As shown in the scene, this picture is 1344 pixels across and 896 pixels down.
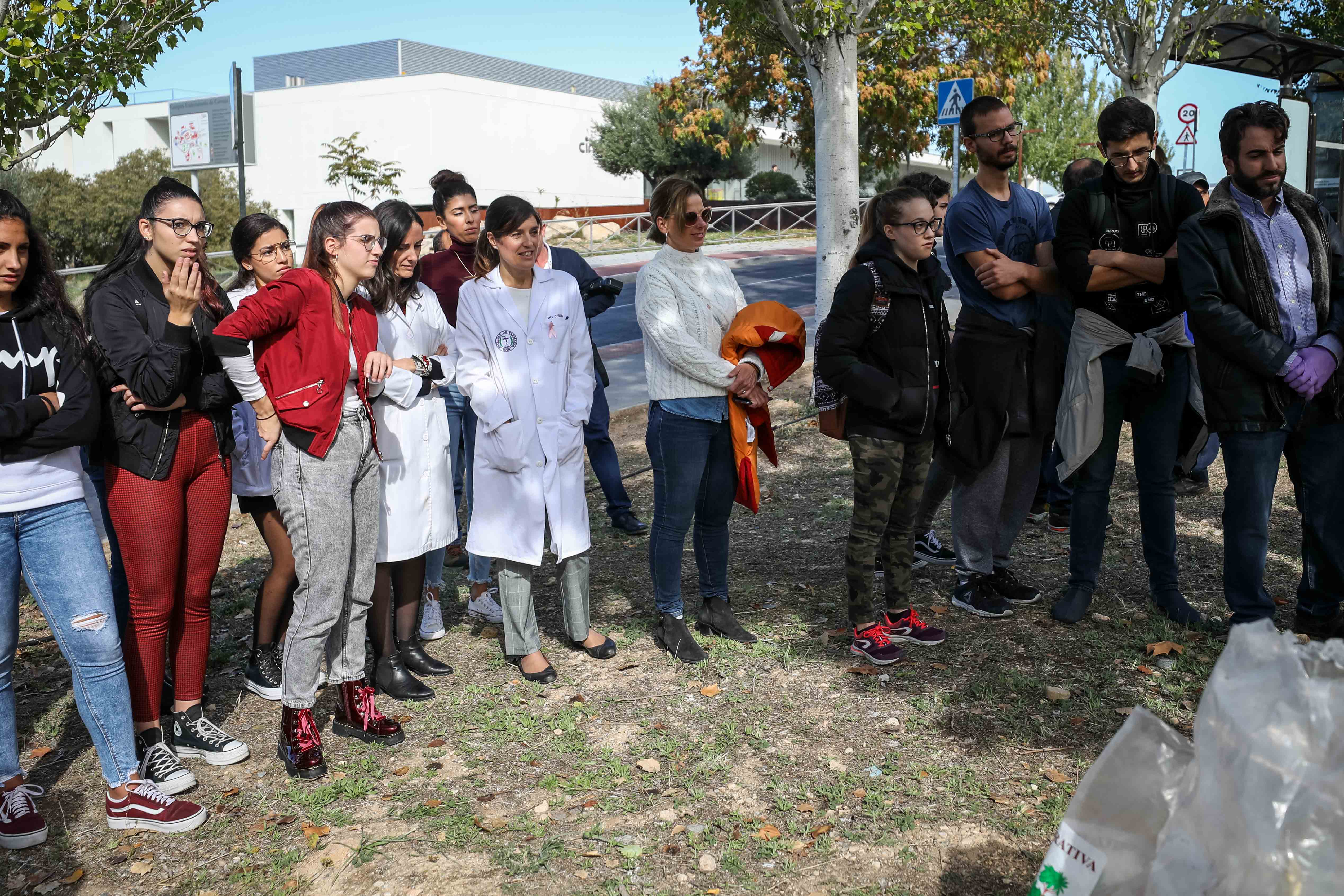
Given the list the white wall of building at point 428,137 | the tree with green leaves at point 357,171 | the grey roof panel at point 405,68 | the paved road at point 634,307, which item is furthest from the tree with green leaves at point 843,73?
the grey roof panel at point 405,68

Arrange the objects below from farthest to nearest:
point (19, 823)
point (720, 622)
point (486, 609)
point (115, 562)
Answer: point (486, 609)
point (720, 622)
point (115, 562)
point (19, 823)

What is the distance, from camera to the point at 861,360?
4637mm

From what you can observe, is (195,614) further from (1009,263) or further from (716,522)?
(1009,263)

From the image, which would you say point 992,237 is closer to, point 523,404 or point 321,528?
point 523,404

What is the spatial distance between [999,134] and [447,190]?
9.42 feet

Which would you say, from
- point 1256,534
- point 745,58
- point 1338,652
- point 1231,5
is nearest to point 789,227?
point 745,58

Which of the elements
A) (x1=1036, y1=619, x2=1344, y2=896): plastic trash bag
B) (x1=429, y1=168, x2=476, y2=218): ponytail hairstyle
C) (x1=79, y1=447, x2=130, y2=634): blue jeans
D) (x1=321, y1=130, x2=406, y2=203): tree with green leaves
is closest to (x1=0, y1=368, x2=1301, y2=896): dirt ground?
(x1=79, y1=447, x2=130, y2=634): blue jeans

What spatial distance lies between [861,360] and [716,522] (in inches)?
40.2

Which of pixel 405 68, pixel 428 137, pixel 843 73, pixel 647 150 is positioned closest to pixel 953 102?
pixel 843 73

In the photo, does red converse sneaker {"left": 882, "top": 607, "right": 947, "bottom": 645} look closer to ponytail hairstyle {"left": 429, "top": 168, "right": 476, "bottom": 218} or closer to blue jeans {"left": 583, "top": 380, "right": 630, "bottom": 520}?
blue jeans {"left": 583, "top": 380, "right": 630, "bottom": 520}

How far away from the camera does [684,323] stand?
4.75 m

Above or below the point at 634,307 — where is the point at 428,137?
above

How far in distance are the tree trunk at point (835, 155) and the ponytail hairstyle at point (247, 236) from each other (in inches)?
241


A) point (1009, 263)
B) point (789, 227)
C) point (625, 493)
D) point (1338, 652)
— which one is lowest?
point (625, 493)
